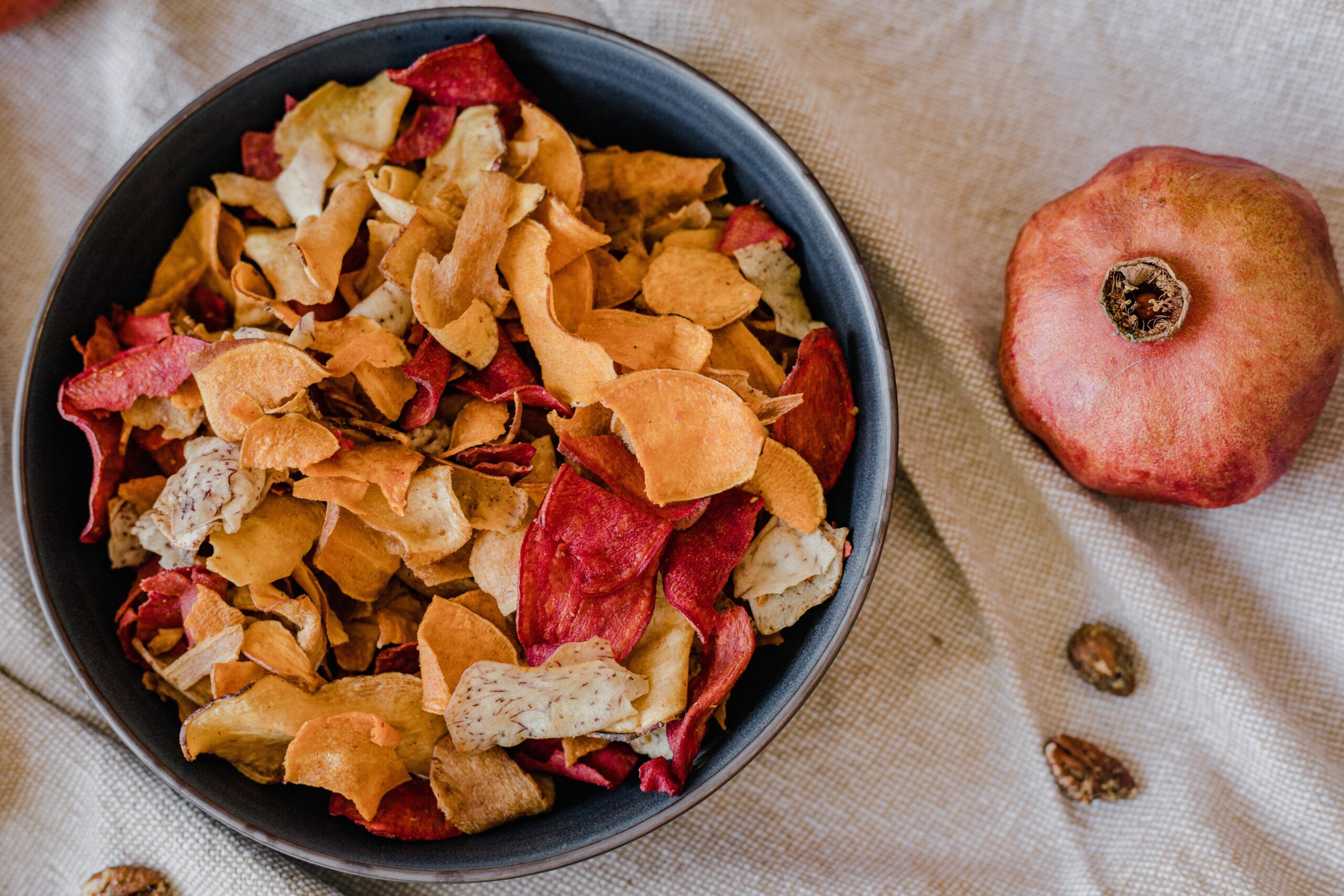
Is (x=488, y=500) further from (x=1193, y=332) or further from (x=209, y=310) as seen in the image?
(x=1193, y=332)

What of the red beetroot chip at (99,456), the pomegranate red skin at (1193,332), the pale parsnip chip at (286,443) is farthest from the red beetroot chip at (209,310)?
the pomegranate red skin at (1193,332)

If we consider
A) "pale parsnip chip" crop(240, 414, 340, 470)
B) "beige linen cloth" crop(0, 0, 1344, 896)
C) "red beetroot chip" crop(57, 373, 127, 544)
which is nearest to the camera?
"pale parsnip chip" crop(240, 414, 340, 470)

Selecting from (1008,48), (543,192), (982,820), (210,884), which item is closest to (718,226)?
(543,192)

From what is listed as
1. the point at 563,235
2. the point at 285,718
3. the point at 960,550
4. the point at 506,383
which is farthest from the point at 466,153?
the point at 960,550

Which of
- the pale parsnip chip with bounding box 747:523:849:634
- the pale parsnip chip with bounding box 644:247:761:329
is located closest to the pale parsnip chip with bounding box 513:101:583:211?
the pale parsnip chip with bounding box 644:247:761:329

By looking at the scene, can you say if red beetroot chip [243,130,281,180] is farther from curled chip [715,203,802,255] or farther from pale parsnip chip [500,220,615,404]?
curled chip [715,203,802,255]

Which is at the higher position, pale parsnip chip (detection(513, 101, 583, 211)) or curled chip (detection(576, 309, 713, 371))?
pale parsnip chip (detection(513, 101, 583, 211))
